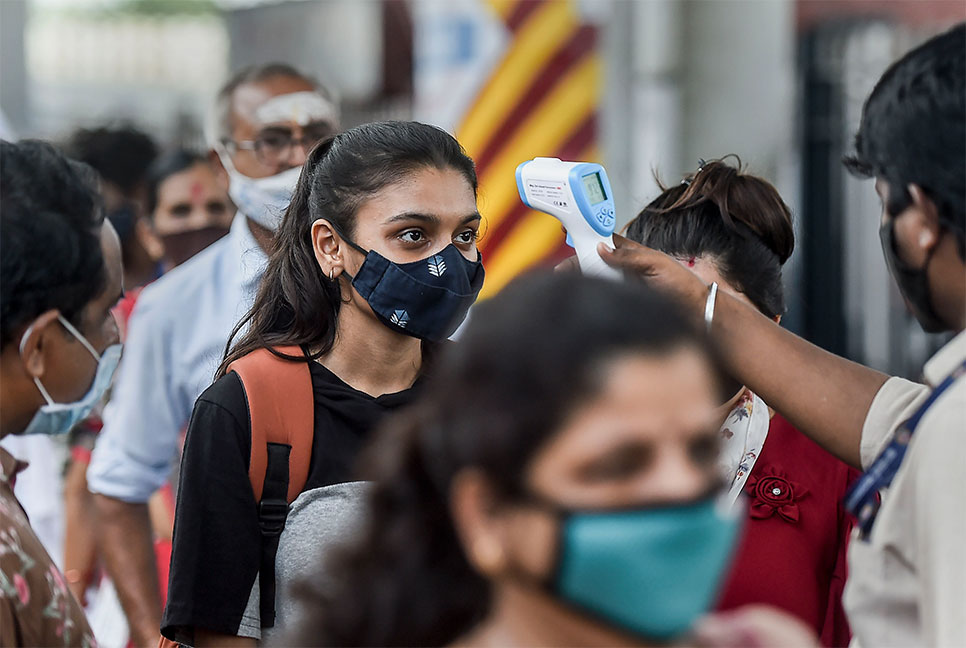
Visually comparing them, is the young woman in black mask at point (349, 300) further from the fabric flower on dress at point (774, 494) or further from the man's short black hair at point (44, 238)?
the fabric flower on dress at point (774, 494)

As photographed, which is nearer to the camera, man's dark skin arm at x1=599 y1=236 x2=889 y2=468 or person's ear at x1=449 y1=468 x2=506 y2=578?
person's ear at x1=449 y1=468 x2=506 y2=578

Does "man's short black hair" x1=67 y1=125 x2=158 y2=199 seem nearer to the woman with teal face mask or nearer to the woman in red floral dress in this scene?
the woman in red floral dress

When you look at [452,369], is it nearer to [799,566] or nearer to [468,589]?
[468,589]

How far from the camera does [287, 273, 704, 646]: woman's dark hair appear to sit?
136 centimetres

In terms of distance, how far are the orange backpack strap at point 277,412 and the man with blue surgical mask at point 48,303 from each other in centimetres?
28

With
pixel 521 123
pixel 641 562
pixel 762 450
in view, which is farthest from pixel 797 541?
pixel 521 123

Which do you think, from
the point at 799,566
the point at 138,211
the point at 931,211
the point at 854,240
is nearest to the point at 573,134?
the point at 138,211

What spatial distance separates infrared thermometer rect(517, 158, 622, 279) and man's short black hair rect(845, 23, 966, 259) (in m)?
0.50

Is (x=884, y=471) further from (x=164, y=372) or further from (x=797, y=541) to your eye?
(x=164, y=372)

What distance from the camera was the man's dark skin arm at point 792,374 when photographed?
6.82ft

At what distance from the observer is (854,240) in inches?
280

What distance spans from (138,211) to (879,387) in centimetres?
399

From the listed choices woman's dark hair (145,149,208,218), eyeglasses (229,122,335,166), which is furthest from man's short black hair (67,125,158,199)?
eyeglasses (229,122,335,166)

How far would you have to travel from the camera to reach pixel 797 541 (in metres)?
2.46
